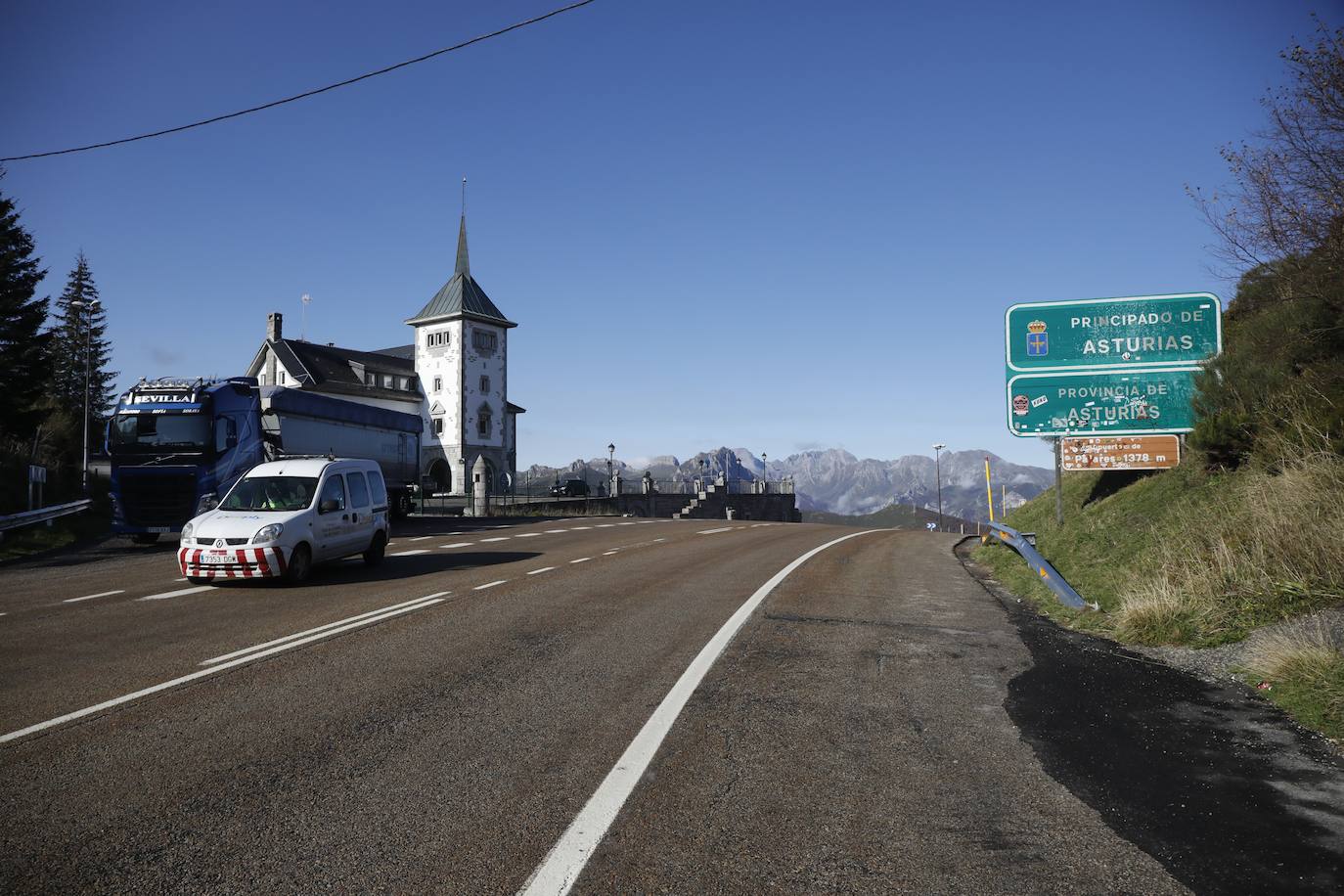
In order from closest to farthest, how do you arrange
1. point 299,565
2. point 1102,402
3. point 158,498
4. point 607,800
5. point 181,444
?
point 607,800 → point 299,565 → point 1102,402 → point 158,498 → point 181,444

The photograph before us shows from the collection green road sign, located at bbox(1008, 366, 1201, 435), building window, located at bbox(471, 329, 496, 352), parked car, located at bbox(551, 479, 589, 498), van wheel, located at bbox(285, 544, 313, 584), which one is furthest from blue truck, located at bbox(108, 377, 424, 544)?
building window, located at bbox(471, 329, 496, 352)

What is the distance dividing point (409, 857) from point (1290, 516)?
8.95 metres

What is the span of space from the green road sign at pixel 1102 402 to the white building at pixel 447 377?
56.6 metres

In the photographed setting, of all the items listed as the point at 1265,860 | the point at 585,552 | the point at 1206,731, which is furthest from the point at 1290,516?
the point at 585,552

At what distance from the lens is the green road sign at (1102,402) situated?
16.4 m

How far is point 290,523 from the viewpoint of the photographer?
13086mm

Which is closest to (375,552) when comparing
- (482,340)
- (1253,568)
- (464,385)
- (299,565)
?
(299,565)

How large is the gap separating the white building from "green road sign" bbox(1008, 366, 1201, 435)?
56573 millimetres

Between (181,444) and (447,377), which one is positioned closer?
(181,444)

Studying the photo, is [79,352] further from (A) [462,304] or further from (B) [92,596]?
(B) [92,596]

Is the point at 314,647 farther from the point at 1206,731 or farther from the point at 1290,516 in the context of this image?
the point at 1290,516

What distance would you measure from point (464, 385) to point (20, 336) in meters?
31.8

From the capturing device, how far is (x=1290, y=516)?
8.90 m

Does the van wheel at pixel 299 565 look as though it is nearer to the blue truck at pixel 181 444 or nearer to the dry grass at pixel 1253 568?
the blue truck at pixel 181 444
